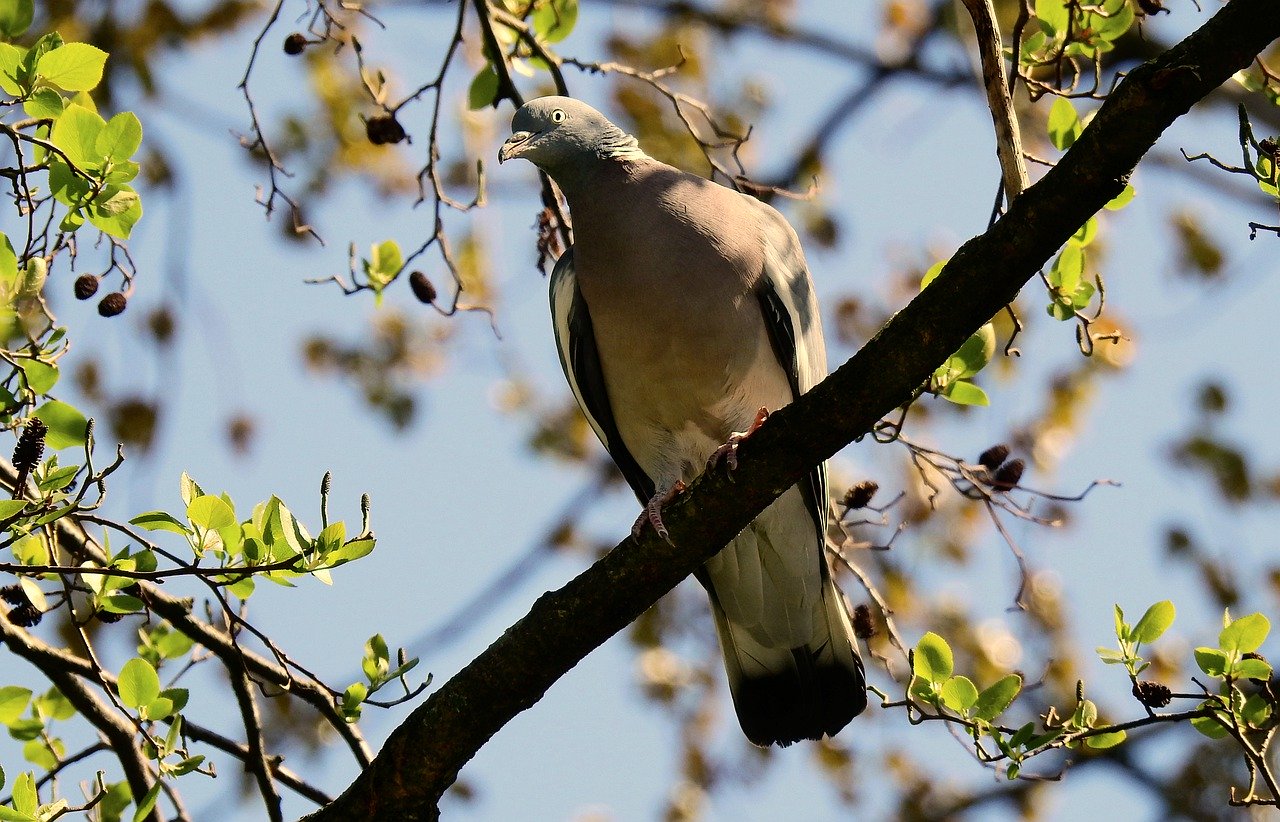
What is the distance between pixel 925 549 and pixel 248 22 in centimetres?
379

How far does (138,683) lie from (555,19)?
2.04 m

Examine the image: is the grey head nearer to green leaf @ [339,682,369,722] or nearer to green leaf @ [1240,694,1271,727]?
green leaf @ [339,682,369,722]

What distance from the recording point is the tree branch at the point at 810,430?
212cm

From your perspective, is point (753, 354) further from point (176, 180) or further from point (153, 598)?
point (176, 180)

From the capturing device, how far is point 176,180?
4867 mm

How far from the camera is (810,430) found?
2.46 meters

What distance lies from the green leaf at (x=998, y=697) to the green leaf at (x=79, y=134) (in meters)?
1.91

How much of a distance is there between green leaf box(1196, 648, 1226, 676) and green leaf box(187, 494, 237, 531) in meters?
1.70

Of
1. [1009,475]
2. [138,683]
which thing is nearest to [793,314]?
[1009,475]

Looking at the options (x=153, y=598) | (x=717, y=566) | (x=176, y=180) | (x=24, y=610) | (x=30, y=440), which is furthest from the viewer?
(x=176, y=180)

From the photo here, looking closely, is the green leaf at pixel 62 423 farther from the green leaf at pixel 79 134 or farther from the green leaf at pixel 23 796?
the green leaf at pixel 23 796

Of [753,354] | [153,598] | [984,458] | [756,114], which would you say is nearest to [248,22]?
[756,114]

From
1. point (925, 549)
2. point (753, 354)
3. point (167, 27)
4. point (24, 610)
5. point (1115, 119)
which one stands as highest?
point (167, 27)

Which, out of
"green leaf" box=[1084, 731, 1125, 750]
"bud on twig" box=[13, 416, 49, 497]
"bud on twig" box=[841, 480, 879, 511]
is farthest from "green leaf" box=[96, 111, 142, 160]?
"green leaf" box=[1084, 731, 1125, 750]
